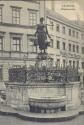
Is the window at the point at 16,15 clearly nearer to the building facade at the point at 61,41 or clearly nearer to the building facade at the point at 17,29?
the building facade at the point at 17,29

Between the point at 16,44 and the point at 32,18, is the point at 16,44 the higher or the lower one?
the lower one

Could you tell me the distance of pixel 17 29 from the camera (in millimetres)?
8844

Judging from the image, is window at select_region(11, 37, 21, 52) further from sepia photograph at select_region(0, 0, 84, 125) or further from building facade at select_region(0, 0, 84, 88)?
sepia photograph at select_region(0, 0, 84, 125)

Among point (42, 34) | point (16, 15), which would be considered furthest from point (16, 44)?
point (42, 34)

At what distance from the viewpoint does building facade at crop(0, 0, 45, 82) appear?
8547 mm

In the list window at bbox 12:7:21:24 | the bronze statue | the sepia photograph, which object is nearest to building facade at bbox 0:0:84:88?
window at bbox 12:7:21:24

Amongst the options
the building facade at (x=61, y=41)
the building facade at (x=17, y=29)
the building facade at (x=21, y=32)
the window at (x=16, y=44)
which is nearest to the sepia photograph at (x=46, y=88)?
the building facade at (x=61, y=41)

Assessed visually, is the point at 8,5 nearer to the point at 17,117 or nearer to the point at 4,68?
the point at 4,68

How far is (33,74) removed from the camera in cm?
454

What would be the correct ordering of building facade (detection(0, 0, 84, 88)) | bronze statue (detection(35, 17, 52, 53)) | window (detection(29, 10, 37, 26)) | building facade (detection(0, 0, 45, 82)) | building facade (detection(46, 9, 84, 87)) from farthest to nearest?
window (detection(29, 10, 37, 26)), building facade (detection(0, 0, 45, 82)), building facade (detection(0, 0, 84, 88)), building facade (detection(46, 9, 84, 87)), bronze statue (detection(35, 17, 52, 53))

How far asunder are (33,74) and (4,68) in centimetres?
383

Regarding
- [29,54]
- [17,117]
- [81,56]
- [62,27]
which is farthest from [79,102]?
[29,54]

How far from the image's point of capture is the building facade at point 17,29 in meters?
8.55

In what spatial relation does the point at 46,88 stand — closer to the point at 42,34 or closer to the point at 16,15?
the point at 42,34
